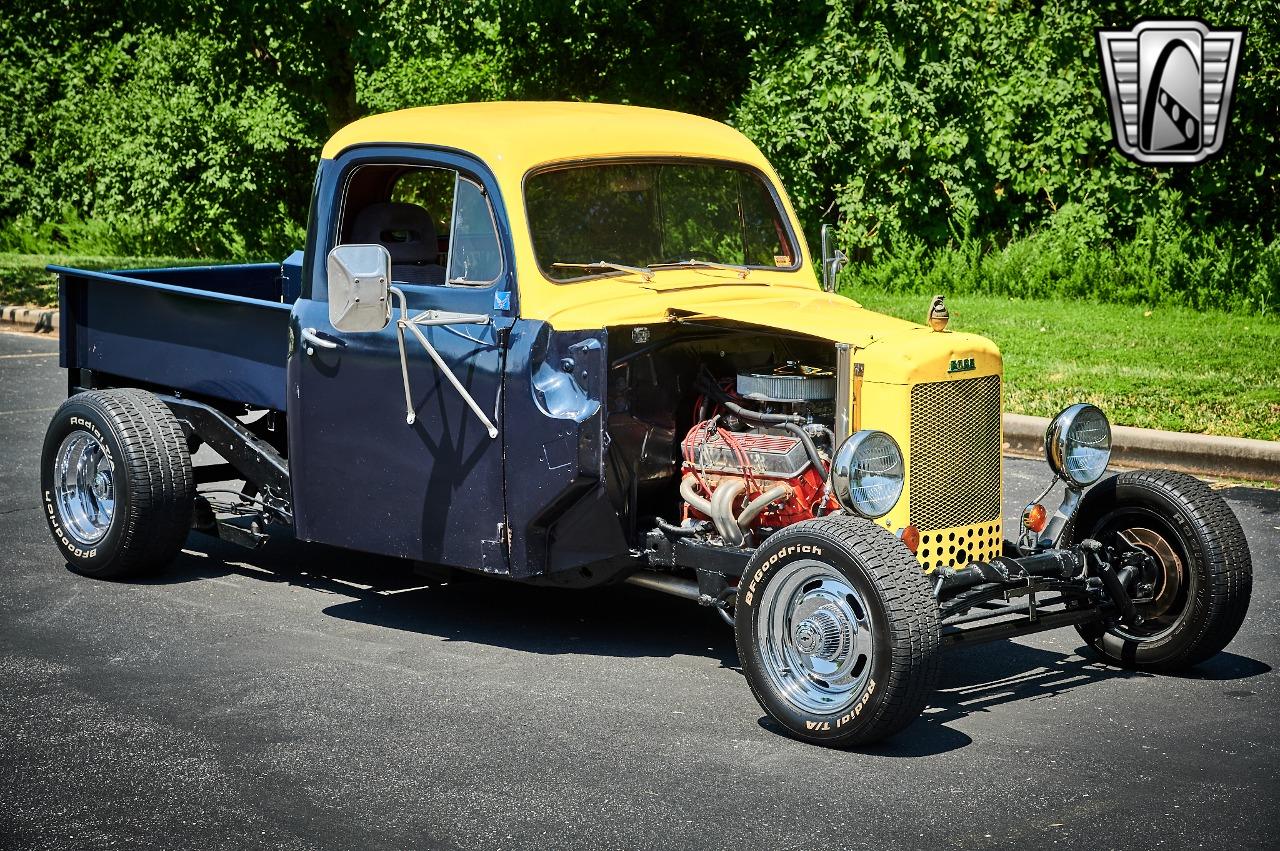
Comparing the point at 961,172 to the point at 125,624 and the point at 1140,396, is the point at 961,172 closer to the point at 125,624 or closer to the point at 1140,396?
the point at 1140,396

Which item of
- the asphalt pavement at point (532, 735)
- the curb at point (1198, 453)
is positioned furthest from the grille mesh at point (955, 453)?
the curb at point (1198, 453)

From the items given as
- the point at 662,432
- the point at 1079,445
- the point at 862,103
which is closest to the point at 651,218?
the point at 662,432

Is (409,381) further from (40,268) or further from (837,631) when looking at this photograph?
(40,268)

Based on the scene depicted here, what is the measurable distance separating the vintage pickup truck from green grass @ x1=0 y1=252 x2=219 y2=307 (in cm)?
1177

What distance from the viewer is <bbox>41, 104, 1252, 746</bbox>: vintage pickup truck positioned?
223 inches

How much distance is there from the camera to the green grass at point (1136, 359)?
35.9 feet

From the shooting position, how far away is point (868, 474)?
570 cm

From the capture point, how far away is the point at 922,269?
17.2 m

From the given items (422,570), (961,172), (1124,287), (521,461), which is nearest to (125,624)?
(422,570)

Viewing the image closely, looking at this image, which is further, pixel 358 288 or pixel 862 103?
pixel 862 103

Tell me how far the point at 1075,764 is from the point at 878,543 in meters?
0.92

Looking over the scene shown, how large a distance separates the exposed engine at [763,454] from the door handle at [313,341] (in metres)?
1.55

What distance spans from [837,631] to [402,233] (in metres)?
2.81

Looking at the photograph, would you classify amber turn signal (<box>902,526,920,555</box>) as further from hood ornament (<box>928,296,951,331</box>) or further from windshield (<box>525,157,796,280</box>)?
windshield (<box>525,157,796,280</box>)
